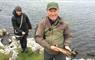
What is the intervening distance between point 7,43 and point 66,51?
10570 mm

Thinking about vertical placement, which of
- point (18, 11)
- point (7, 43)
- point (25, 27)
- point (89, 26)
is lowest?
point (89, 26)

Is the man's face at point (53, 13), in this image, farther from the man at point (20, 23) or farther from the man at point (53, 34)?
the man at point (20, 23)

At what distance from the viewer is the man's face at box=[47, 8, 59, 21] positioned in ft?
22.4

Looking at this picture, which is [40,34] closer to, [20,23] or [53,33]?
[53,33]

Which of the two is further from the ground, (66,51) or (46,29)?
(46,29)

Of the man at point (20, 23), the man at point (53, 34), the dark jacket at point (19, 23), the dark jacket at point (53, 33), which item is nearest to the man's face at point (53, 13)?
the man at point (53, 34)

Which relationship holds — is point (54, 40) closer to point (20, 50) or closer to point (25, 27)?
point (25, 27)

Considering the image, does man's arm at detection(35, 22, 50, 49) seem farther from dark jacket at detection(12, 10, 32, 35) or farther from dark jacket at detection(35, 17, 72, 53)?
dark jacket at detection(12, 10, 32, 35)

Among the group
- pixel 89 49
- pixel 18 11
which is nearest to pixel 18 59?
pixel 18 11

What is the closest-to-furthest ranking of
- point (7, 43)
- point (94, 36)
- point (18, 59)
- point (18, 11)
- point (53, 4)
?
point (53, 4)
point (18, 11)
point (18, 59)
point (7, 43)
point (94, 36)

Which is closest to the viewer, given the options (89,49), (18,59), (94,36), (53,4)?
(53,4)

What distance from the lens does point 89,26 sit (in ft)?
112

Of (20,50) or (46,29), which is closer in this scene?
(46,29)

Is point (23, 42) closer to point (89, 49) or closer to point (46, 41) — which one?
point (46, 41)
